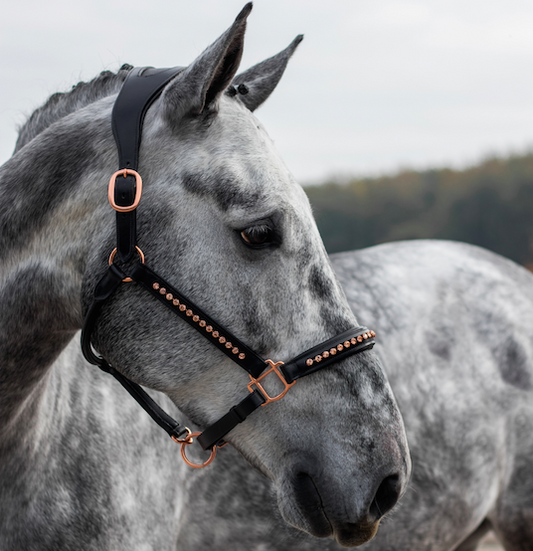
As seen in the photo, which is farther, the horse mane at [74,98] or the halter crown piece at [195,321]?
the horse mane at [74,98]

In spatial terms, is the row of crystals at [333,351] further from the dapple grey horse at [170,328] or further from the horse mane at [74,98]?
the horse mane at [74,98]

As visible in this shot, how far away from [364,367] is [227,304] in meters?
0.45

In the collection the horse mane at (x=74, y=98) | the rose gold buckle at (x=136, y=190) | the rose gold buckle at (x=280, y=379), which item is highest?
the horse mane at (x=74, y=98)

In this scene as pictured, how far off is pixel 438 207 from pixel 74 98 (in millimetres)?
14348

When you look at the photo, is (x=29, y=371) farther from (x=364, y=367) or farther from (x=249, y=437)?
(x=364, y=367)

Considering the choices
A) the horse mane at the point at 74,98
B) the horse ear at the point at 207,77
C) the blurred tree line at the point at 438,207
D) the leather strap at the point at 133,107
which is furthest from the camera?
the blurred tree line at the point at 438,207

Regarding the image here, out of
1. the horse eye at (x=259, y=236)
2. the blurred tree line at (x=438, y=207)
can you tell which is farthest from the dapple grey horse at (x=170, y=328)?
the blurred tree line at (x=438, y=207)

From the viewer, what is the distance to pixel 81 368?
2260 mm

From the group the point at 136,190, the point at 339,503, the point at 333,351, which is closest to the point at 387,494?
the point at 339,503

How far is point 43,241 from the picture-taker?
5.91 ft

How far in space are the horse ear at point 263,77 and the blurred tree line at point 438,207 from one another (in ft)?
38.9

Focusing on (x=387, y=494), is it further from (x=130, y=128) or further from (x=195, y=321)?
(x=130, y=128)

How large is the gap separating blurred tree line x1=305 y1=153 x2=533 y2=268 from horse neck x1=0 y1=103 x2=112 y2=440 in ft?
40.5

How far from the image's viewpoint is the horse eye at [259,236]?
1636 millimetres
